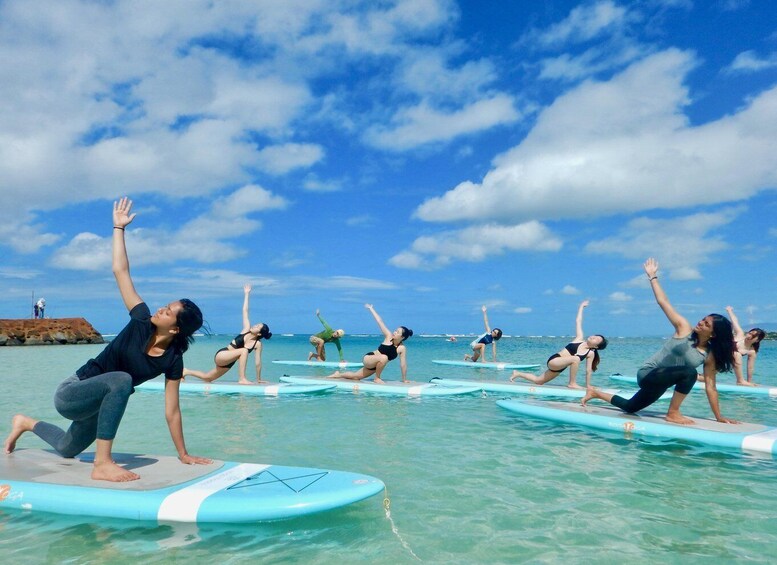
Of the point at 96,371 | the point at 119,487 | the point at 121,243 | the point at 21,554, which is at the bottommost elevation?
the point at 21,554

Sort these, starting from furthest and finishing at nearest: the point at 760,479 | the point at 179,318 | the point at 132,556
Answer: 1. the point at 760,479
2. the point at 179,318
3. the point at 132,556

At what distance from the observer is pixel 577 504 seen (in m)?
5.31

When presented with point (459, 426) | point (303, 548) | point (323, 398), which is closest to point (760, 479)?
point (459, 426)

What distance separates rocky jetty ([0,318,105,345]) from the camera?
46062 millimetres

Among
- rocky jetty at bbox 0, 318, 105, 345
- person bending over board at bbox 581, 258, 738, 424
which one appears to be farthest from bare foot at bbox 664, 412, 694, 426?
rocky jetty at bbox 0, 318, 105, 345

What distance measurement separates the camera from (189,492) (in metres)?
4.64

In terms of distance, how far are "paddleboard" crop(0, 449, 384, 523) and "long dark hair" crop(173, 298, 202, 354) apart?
1.28m

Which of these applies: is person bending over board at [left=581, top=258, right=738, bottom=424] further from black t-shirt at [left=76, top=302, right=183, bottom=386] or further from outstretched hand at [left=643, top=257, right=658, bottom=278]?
black t-shirt at [left=76, top=302, right=183, bottom=386]

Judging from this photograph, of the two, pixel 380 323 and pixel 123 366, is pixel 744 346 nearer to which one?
pixel 380 323

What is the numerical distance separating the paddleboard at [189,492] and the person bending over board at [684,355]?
526cm

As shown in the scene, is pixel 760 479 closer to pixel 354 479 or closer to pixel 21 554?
pixel 354 479

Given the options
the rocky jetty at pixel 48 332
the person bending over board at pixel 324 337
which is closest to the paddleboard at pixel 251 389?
the person bending over board at pixel 324 337

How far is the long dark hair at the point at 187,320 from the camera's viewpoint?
511cm

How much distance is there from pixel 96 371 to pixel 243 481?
171 cm
